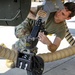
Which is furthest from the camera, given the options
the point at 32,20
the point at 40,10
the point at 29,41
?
the point at 32,20

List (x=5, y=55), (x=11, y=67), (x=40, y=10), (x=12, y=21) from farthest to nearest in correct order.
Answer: (x=11, y=67), (x=5, y=55), (x=40, y=10), (x=12, y=21)

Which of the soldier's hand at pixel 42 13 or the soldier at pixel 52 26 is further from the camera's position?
the soldier at pixel 52 26

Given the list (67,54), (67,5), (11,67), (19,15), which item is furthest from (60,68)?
(19,15)

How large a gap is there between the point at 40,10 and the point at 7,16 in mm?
857

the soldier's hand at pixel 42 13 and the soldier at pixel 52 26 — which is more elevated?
the soldier's hand at pixel 42 13

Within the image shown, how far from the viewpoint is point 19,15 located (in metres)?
2.48

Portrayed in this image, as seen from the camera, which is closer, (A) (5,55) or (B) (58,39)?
(A) (5,55)

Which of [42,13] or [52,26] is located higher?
[42,13]

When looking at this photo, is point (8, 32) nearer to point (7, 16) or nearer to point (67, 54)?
point (67, 54)

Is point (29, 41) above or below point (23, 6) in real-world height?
below

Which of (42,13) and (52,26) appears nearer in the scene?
(42,13)

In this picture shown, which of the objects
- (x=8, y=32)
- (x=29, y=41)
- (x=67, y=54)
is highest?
(x=29, y=41)

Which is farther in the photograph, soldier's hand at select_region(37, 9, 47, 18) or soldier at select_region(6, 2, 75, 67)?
soldier at select_region(6, 2, 75, 67)

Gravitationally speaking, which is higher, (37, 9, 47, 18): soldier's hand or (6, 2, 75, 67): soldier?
(37, 9, 47, 18): soldier's hand
